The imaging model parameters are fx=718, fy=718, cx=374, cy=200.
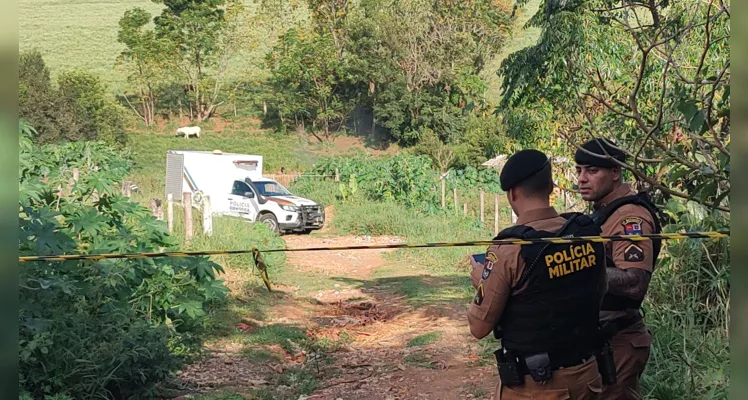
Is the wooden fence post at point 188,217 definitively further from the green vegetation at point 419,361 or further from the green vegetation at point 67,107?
the green vegetation at point 67,107

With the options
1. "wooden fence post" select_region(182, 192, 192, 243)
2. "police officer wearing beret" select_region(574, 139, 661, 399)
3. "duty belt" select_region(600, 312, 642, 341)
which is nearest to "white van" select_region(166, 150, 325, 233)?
"wooden fence post" select_region(182, 192, 192, 243)

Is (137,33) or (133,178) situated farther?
(137,33)

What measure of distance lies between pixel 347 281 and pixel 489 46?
1279 inches

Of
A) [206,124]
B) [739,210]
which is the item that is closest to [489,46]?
[206,124]

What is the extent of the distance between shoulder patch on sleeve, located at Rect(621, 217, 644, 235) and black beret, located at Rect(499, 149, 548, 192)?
0.69 m

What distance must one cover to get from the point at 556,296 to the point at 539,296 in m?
0.07

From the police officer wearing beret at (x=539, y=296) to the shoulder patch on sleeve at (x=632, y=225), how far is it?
1.46ft

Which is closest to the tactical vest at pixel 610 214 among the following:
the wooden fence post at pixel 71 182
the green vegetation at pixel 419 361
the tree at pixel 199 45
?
the green vegetation at pixel 419 361

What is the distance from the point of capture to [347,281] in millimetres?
12062

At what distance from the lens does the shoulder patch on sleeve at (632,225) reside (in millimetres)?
3080

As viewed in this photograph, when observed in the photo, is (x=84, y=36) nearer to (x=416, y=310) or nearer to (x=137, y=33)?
(x=137, y=33)

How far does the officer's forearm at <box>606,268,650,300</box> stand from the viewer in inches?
118

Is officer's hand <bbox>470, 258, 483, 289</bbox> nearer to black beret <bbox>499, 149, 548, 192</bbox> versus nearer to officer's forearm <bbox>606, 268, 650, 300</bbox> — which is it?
black beret <bbox>499, 149, 548, 192</bbox>

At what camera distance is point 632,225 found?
310cm
